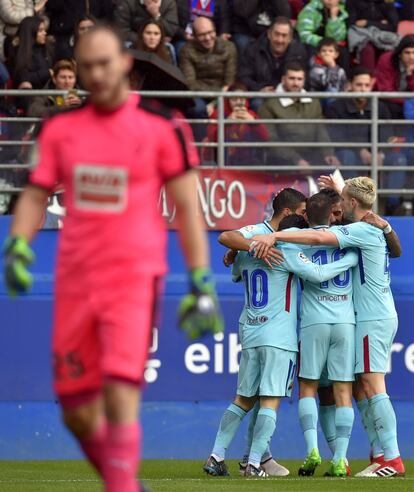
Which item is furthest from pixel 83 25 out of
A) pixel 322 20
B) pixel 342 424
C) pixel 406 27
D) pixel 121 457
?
→ pixel 121 457

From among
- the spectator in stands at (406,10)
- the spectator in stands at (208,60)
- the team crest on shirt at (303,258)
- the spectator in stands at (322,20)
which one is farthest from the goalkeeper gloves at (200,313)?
the spectator in stands at (406,10)

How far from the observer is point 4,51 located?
1559 centimetres

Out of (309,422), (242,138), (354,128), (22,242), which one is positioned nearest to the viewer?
(22,242)

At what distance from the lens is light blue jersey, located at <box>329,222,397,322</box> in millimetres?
10578

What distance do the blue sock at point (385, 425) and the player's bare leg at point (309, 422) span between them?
0.46 metres

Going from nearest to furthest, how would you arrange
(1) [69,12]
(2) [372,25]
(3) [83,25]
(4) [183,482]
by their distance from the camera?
(4) [183,482], (3) [83,25], (1) [69,12], (2) [372,25]

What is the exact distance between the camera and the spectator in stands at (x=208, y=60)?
1539 cm

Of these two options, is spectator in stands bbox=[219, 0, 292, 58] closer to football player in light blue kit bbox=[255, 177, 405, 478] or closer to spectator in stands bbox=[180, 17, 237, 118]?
spectator in stands bbox=[180, 17, 237, 118]

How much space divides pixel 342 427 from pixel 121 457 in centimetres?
487

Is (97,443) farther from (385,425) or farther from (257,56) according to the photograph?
(257,56)

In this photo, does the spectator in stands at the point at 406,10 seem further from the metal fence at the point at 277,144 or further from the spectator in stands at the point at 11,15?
the spectator in stands at the point at 11,15

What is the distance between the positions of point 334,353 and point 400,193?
384 cm

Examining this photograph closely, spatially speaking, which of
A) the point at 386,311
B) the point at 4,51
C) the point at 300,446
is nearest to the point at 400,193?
the point at 300,446

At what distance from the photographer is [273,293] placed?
1066 cm
